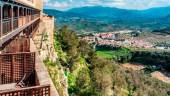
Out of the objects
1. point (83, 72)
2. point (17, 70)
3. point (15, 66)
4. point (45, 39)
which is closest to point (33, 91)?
point (15, 66)

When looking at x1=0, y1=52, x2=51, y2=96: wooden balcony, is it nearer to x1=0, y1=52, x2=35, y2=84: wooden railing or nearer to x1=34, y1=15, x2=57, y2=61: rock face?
x1=0, y1=52, x2=35, y2=84: wooden railing

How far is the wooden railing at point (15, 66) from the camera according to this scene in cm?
1001

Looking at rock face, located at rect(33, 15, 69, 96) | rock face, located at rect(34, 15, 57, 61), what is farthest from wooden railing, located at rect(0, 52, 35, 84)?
rock face, located at rect(34, 15, 57, 61)

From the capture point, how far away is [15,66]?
10.1 metres

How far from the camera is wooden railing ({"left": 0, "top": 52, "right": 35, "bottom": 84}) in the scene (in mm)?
10005

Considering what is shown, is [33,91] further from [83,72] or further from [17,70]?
[83,72]

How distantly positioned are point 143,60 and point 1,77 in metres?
139

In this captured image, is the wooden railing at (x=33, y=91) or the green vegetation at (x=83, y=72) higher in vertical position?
the wooden railing at (x=33, y=91)

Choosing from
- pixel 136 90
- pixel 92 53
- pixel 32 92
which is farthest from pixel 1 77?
pixel 136 90

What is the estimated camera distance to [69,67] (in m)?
46.0

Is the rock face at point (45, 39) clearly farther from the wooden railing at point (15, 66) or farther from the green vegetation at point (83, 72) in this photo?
the wooden railing at point (15, 66)

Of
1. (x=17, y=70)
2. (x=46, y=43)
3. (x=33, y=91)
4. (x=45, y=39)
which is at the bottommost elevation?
(x=46, y=43)

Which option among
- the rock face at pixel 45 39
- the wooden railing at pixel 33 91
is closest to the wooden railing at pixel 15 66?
the wooden railing at pixel 33 91

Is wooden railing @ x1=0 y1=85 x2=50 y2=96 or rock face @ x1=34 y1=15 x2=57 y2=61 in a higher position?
wooden railing @ x1=0 y1=85 x2=50 y2=96
